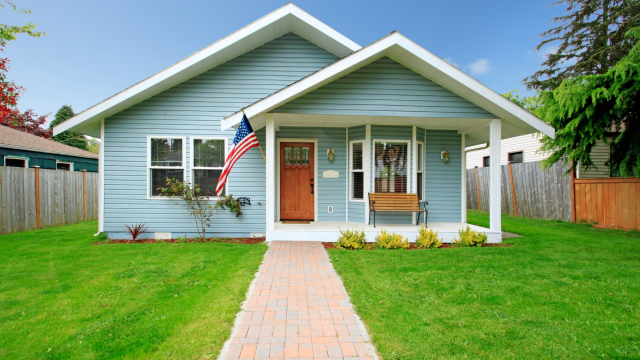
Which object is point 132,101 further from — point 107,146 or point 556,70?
point 556,70

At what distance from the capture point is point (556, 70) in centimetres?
1730

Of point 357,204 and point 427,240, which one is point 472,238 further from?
point 357,204

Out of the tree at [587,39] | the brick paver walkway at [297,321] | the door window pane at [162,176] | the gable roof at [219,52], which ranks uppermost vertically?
the tree at [587,39]

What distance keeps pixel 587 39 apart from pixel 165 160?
20712mm

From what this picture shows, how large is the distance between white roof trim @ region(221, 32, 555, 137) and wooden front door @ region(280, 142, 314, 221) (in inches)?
79.5

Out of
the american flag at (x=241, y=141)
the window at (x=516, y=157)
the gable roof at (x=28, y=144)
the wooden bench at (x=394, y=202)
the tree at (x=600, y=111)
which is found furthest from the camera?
the window at (x=516, y=157)

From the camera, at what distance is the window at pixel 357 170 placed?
798 centimetres

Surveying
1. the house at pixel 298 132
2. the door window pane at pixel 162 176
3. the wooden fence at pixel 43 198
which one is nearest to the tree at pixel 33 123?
the wooden fence at pixel 43 198

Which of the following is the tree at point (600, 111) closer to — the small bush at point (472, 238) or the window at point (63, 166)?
the small bush at point (472, 238)

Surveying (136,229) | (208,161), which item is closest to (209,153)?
(208,161)

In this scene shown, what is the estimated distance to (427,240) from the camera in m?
6.48

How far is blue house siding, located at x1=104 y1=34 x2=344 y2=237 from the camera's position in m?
7.51

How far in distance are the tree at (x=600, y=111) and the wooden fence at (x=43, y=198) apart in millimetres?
15292

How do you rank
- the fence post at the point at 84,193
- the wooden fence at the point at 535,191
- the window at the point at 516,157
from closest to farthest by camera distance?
the wooden fence at the point at 535,191, the fence post at the point at 84,193, the window at the point at 516,157
